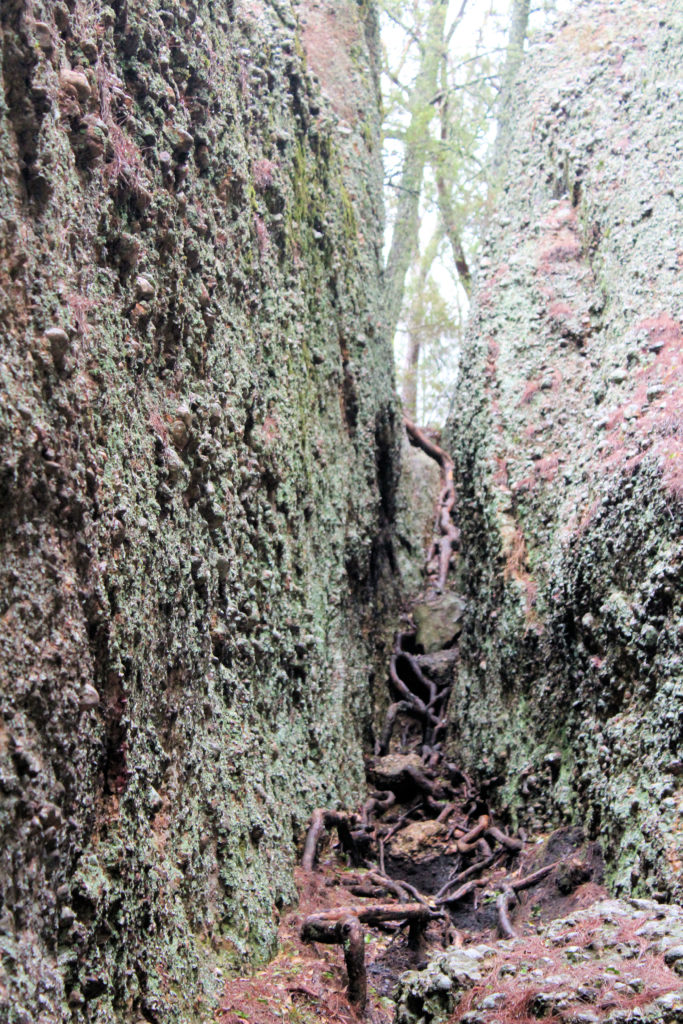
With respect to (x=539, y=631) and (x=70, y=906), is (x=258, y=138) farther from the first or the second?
(x=70, y=906)

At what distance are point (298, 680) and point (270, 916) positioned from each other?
198cm

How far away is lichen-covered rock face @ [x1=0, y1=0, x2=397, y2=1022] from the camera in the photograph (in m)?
2.85

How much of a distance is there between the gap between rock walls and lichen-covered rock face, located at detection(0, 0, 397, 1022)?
327mm

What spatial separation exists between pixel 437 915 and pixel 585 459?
3899mm

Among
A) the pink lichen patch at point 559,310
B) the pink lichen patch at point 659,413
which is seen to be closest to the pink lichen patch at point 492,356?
the pink lichen patch at point 559,310

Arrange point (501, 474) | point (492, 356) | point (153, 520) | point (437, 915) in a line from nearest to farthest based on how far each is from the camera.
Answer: point (153, 520) < point (437, 915) < point (501, 474) < point (492, 356)

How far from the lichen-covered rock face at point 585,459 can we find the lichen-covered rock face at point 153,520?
5.69 ft

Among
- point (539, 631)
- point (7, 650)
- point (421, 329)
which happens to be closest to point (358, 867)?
point (539, 631)

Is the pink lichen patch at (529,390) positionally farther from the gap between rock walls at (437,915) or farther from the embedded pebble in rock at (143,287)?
the embedded pebble in rock at (143,287)

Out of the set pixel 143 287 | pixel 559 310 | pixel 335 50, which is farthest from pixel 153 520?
pixel 335 50

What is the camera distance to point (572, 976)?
11.1 ft

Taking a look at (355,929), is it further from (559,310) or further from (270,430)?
(559,310)

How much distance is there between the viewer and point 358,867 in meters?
6.55

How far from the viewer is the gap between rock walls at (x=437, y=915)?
3408 mm
